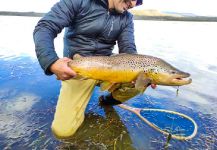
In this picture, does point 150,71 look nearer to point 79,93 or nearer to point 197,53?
point 79,93

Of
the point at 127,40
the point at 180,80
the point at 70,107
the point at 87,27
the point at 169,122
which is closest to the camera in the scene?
the point at 180,80

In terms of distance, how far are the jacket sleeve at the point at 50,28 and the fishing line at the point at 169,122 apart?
2012 mm

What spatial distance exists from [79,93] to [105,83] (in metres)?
0.87

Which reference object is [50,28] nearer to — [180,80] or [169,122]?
[180,80]

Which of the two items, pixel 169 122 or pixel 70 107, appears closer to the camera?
pixel 70 107

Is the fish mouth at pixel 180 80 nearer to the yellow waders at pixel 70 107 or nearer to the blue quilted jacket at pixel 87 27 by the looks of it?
the blue quilted jacket at pixel 87 27

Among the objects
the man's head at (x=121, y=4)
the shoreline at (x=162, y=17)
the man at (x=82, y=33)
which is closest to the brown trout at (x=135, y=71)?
the man at (x=82, y=33)

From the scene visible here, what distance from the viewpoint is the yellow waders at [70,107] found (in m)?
4.56

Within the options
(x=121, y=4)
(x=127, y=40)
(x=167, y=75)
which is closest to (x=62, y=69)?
(x=167, y=75)

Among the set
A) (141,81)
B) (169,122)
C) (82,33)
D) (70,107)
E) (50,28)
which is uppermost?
(50,28)

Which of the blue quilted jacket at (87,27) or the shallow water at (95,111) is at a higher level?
the blue quilted jacket at (87,27)

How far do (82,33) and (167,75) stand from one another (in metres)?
1.45

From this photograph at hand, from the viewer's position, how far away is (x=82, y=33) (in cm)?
469

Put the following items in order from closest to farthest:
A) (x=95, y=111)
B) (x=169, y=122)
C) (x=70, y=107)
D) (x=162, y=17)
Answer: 1. (x=70, y=107)
2. (x=169, y=122)
3. (x=95, y=111)
4. (x=162, y=17)
